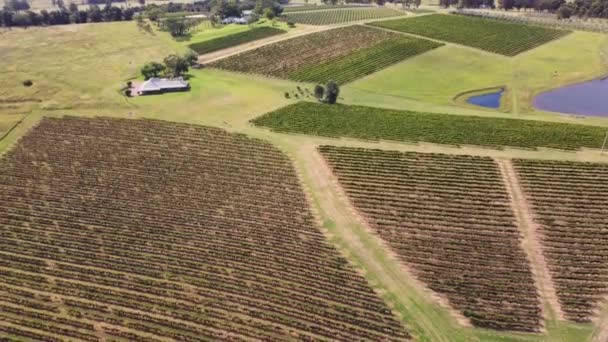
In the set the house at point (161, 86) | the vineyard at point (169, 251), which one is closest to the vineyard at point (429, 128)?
the vineyard at point (169, 251)

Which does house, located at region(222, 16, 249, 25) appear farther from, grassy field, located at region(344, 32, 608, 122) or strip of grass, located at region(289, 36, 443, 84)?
grassy field, located at region(344, 32, 608, 122)

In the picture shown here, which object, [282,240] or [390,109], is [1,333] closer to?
[282,240]

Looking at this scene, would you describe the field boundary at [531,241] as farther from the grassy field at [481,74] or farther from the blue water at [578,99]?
the blue water at [578,99]

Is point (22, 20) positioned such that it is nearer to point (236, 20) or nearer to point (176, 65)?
point (236, 20)

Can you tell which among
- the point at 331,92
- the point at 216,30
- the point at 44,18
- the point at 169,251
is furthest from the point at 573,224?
the point at 44,18

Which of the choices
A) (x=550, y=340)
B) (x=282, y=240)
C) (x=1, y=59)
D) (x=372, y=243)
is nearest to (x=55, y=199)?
(x=282, y=240)

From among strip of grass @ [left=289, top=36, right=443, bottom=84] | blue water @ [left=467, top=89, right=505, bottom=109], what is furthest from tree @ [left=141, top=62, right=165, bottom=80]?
blue water @ [left=467, top=89, right=505, bottom=109]
